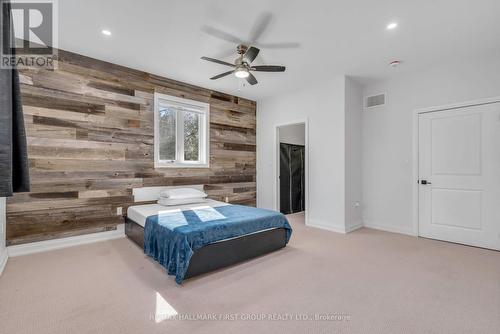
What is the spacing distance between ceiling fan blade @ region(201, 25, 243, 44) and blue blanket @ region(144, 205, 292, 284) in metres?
2.22

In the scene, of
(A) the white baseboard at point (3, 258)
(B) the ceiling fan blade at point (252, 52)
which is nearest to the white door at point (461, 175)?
(B) the ceiling fan blade at point (252, 52)

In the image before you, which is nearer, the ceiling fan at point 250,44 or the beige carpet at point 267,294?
the beige carpet at point 267,294

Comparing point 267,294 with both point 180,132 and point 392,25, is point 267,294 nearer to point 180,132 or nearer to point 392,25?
point 392,25

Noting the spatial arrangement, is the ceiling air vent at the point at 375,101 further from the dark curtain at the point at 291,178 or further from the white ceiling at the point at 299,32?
the dark curtain at the point at 291,178

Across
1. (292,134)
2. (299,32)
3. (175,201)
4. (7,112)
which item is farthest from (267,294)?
(292,134)

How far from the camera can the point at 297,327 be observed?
173 centimetres

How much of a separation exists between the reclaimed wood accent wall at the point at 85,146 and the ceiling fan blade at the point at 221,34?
1.74 m

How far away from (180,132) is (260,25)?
8.28 feet

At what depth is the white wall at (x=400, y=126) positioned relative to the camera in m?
3.46

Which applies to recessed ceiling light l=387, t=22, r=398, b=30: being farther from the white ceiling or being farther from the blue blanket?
the blue blanket

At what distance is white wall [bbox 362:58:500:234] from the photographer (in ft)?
11.4

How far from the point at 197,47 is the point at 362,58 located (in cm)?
237

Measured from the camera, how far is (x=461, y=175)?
139 inches

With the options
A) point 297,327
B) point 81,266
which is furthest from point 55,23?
point 297,327
